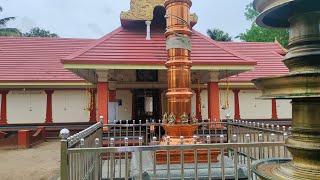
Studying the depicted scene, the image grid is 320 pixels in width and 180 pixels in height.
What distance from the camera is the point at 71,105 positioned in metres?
16.4

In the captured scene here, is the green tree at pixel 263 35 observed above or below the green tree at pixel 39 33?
below

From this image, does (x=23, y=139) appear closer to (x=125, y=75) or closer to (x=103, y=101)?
(x=125, y=75)

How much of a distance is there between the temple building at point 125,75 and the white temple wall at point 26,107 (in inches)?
2.0

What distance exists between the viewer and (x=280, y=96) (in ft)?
5.95

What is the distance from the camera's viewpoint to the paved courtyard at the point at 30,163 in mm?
7775

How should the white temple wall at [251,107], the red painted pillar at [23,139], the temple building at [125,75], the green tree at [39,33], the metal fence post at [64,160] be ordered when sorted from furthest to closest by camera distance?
the green tree at [39,33] → the white temple wall at [251,107] → the red painted pillar at [23,139] → the temple building at [125,75] → the metal fence post at [64,160]

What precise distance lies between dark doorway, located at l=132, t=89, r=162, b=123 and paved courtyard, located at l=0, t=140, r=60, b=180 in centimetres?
456

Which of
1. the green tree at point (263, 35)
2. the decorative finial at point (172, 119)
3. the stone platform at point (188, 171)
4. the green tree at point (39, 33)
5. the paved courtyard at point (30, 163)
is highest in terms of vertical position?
the green tree at point (39, 33)

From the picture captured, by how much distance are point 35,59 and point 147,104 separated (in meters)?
7.84

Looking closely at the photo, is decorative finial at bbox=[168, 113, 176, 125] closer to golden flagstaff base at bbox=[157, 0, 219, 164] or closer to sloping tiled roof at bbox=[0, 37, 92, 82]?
golden flagstaff base at bbox=[157, 0, 219, 164]

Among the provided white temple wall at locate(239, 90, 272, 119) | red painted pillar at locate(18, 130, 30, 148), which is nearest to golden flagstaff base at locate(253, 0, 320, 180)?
red painted pillar at locate(18, 130, 30, 148)

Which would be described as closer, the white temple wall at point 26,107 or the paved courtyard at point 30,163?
the paved courtyard at point 30,163

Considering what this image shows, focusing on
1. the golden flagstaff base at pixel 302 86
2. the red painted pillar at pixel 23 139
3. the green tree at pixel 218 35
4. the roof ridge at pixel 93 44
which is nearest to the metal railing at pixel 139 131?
the roof ridge at pixel 93 44

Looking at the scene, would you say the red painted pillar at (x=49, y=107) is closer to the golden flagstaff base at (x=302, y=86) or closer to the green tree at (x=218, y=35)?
the golden flagstaff base at (x=302, y=86)
